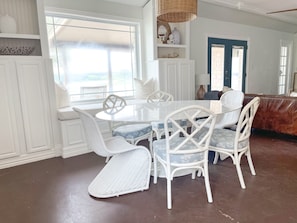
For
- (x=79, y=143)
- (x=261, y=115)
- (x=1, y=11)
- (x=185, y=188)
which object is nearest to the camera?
(x=185, y=188)

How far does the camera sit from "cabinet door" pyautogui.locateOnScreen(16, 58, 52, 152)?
9.76 feet

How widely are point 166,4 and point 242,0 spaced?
11.6 ft

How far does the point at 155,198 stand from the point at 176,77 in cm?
268

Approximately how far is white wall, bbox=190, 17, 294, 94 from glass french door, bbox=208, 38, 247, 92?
6.2 inches

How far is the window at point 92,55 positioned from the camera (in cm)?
363

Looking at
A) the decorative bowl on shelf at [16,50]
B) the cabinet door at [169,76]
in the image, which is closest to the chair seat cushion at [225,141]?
the cabinet door at [169,76]

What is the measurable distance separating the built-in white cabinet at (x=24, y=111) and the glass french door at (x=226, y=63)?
3.82 metres

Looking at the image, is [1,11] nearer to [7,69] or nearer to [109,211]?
[7,69]

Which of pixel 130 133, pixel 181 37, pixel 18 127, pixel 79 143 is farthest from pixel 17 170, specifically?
pixel 181 37

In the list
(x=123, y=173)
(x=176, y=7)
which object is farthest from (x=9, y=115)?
(x=176, y=7)

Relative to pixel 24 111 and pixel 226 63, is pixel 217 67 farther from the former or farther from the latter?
pixel 24 111

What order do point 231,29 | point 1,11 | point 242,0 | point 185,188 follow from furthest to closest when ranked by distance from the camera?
point 231,29 < point 242,0 < point 1,11 < point 185,188

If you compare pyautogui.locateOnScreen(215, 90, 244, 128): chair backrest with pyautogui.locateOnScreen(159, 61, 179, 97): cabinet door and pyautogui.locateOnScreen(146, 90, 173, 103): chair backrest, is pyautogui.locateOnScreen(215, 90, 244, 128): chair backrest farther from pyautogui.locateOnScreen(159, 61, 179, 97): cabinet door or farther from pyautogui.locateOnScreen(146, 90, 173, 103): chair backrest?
pyautogui.locateOnScreen(159, 61, 179, 97): cabinet door

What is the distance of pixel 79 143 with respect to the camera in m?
3.39
